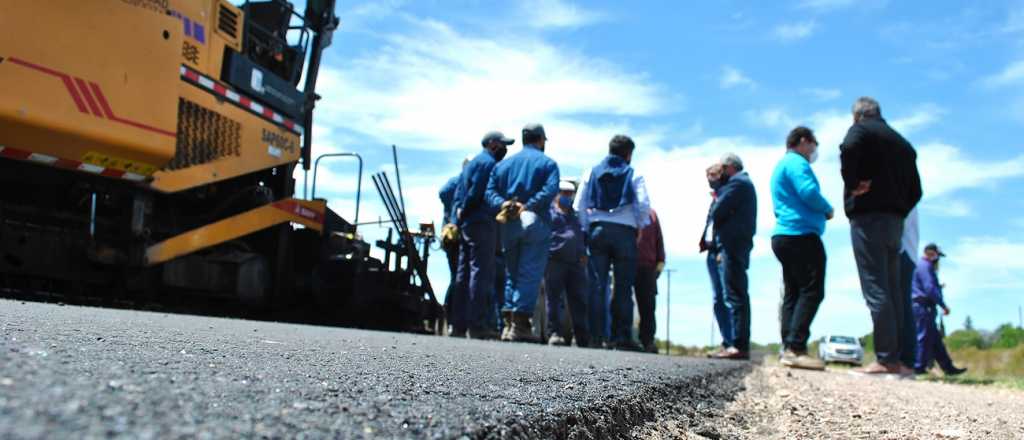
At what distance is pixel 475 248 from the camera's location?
723cm

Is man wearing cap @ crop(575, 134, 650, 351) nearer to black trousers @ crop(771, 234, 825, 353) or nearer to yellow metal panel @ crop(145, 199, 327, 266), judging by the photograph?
black trousers @ crop(771, 234, 825, 353)

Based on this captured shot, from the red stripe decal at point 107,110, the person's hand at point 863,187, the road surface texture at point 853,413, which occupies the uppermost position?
the red stripe decal at point 107,110

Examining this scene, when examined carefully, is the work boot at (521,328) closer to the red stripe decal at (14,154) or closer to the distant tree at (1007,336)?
the red stripe decal at (14,154)

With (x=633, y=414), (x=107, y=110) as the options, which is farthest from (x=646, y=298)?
(x=633, y=414)

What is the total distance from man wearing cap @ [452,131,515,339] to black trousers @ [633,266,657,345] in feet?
5.04

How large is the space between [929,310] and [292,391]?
10027mm

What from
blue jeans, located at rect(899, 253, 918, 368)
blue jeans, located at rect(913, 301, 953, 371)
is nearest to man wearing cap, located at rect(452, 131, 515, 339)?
blue jeans, located at rect(899, 253, 918, 368)

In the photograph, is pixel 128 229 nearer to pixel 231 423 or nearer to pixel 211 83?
pixel 211 83

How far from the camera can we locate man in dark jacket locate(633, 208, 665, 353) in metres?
8.41

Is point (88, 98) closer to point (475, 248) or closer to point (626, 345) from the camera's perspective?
point (475, 248)

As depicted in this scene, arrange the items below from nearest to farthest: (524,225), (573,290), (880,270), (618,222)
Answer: (880,270), (524,225), (618,222), (573,290)

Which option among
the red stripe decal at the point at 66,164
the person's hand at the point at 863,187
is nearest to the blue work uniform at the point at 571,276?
the person's hand at the point at 863,187

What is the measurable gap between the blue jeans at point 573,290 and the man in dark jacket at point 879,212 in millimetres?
2814

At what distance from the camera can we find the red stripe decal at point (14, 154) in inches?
243
